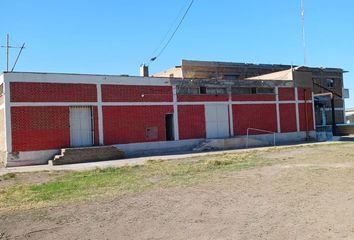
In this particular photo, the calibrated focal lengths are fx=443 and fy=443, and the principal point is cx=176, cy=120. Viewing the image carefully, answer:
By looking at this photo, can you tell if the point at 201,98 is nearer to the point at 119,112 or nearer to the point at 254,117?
the point at 254,117

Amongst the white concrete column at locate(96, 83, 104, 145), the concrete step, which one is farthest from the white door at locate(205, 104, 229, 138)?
the white concrete column at locate(96, 83, 104, 145)

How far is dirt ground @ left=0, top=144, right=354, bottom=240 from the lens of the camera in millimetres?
7578

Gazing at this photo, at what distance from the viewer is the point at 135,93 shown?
32719mm

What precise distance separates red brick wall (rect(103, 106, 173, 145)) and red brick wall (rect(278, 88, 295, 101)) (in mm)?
12021

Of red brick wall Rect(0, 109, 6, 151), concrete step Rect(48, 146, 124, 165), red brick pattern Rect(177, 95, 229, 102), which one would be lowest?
concrete step Rect(48, 146, 124, 165)

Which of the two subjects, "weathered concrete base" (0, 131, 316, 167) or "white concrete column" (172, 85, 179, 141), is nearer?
"weathered concrete base" (0, 131, 316, 167)

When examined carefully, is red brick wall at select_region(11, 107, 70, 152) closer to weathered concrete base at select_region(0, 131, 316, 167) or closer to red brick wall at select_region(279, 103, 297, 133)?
weathered concrete base at select_region(0, 131, 316, 167)

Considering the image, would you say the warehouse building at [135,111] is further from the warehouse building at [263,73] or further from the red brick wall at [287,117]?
the warehouse building at [263,73]

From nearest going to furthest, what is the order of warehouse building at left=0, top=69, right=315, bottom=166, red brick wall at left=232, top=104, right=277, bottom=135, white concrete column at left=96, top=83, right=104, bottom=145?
warehouse building at left=0, top=69, right=315, bottom=166
white concrete column at left=96, top=83, right=104, bottom=145
red brick wall at left=232, top=104, right=277, bottom=135

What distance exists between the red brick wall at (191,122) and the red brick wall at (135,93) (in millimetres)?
1679

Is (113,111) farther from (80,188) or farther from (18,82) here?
(80,188)

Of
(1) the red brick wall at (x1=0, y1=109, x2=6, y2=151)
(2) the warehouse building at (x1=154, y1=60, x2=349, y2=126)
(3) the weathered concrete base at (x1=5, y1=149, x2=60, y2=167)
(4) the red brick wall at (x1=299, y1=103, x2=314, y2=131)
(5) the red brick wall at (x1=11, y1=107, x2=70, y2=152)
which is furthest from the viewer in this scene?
(2) the warehouse building at (x1=154, y1=60, x2=349, y2=126)

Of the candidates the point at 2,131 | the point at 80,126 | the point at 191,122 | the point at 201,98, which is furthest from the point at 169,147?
the point at 2,131

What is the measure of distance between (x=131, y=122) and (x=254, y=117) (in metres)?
11.9
